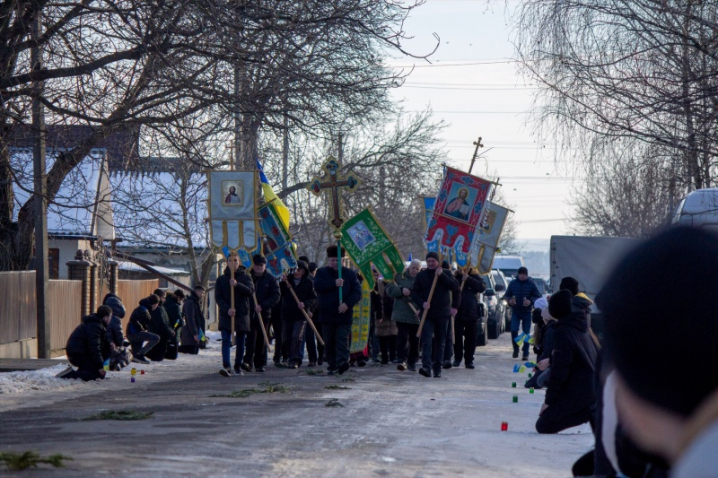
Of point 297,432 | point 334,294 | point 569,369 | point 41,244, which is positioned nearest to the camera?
point 297,432

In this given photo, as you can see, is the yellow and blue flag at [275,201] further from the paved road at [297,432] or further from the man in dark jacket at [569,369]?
the man in dark jacket at [569,369]

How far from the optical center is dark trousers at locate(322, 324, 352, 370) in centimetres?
1608

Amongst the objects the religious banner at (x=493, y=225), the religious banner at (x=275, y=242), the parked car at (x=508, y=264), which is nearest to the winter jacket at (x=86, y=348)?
the religious banner at (x=275, y=242)

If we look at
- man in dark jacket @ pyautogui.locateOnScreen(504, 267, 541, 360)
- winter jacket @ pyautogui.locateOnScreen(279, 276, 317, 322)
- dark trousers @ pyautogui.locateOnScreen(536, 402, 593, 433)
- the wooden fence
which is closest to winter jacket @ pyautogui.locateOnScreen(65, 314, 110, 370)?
winter jacket @ pyautogui.locateOnScreen(279, 276, 317, 322)

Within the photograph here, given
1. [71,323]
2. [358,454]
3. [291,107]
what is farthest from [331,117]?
[71,323]

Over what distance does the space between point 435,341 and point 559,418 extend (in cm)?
740

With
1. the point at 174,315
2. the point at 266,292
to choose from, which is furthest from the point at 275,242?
the point at 266,292

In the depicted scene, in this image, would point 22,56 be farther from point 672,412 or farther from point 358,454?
point 672,412

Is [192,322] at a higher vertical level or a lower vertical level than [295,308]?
lower

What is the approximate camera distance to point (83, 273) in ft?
83.0

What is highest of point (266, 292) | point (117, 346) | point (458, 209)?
point (458, 209)

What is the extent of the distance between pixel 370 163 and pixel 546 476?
27368 millimetres

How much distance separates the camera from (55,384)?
14.8 meters

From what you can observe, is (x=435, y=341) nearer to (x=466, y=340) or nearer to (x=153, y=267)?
(x=466, y=340)
